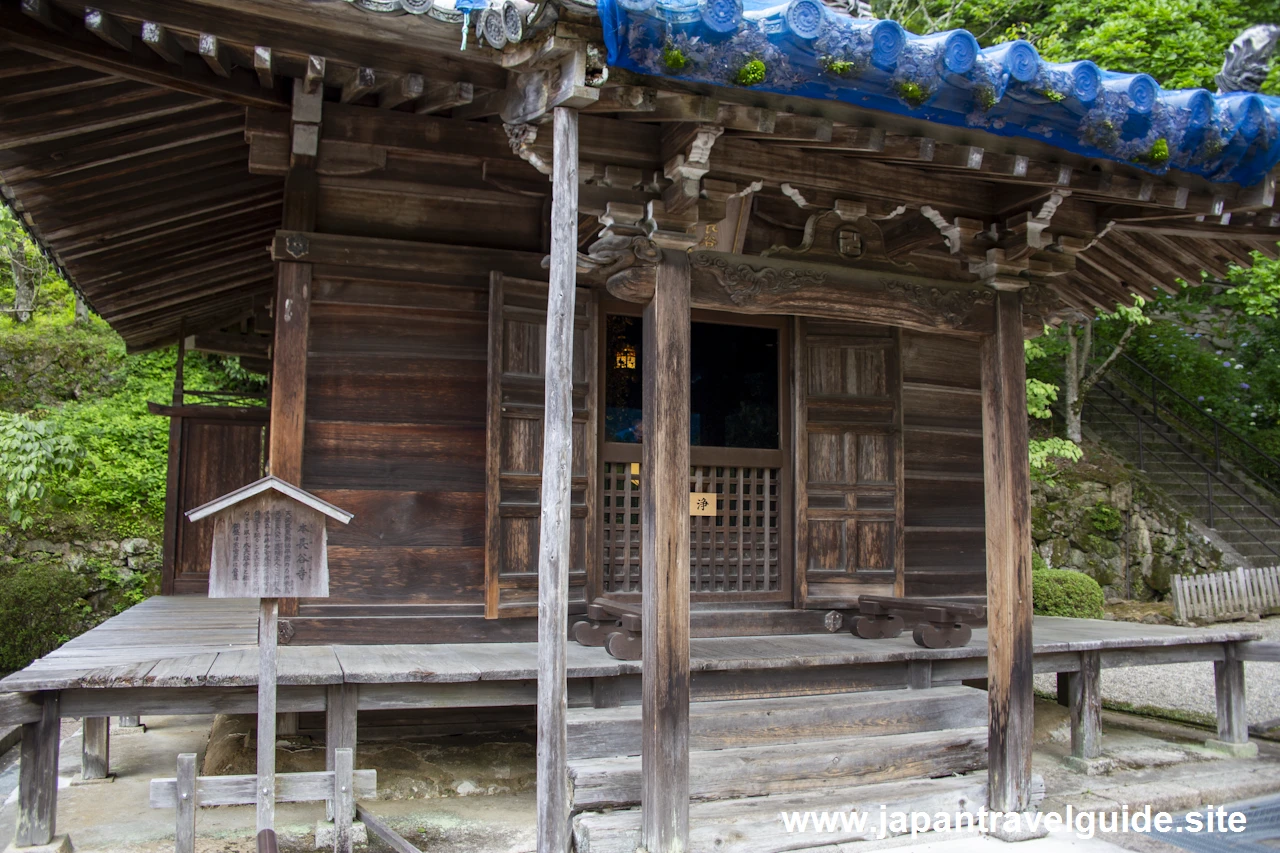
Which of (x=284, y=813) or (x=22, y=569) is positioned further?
(x=22, y=569)

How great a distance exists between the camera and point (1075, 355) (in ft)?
55.9

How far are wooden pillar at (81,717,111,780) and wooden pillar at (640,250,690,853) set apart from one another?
4176 mm

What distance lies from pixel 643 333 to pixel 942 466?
3.74m

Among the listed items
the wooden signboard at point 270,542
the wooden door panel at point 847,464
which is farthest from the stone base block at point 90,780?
the wooden door panel at point 847,464

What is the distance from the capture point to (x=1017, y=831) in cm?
543

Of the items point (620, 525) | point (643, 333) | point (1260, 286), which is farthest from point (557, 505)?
point (1260, 286)

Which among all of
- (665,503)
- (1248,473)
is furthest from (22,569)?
(1248,473)

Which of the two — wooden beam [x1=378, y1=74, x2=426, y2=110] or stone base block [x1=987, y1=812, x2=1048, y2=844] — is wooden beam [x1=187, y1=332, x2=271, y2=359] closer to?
wooden beam [x1=378, y1=74, x2=426, y2=110]

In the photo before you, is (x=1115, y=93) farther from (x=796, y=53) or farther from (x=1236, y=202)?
(x=796, y=53)

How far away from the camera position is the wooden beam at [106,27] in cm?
422

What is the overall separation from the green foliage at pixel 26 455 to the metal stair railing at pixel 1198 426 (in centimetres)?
1880

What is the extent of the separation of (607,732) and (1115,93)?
4.33 meters

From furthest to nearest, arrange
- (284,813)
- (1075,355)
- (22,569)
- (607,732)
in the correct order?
(1075,355) → (22,569) → (284,813) → (607,732)

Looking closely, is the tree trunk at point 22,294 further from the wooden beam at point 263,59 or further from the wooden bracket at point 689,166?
the wooden bracket at point 689,166
